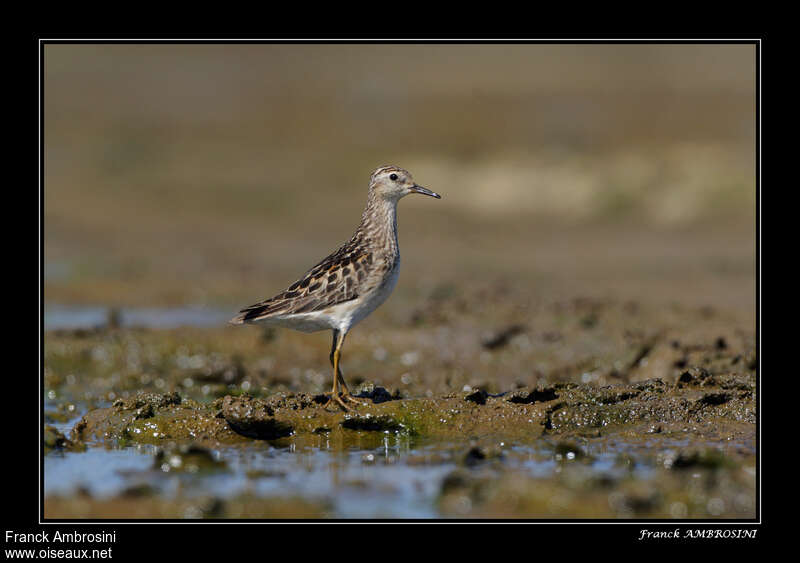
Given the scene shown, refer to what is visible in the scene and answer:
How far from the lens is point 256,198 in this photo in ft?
87.0

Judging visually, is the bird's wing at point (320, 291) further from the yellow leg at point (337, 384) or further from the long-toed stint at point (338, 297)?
the yellow leg at point (337, 384)

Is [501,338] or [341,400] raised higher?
[501,338]

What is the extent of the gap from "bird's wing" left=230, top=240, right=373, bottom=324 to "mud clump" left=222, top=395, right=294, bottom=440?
81cm

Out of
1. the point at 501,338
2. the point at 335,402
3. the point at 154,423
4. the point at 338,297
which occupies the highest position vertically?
the point at 338,297

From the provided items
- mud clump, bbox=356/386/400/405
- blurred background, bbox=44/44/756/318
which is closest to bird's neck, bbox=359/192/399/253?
mud clump, bbox=356/386/400/405

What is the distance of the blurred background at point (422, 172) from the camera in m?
20.2

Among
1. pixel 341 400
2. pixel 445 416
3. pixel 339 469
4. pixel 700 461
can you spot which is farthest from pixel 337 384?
pixel 700 461

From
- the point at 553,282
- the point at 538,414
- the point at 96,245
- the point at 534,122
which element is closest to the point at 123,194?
the point at 96,245

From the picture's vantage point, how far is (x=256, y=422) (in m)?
8.95

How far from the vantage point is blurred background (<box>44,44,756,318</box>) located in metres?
20.2

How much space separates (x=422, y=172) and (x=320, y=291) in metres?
17.1

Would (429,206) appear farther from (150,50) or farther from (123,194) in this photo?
(150,50)

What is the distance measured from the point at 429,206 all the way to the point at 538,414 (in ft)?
56.6

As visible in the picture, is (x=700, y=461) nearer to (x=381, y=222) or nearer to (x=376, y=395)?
(x=376, y=395)
